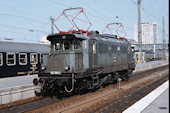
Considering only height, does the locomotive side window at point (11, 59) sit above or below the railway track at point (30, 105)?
above

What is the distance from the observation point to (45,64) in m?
11.1

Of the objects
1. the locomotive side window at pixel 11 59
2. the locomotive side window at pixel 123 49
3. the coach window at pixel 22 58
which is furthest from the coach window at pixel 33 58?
the locomotive side window at pixel 123 49

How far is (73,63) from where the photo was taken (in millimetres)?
10234

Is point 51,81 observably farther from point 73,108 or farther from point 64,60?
point 73,108

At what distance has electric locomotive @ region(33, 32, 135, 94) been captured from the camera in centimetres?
1020

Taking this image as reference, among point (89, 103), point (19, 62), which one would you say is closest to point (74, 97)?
point (89, 103)

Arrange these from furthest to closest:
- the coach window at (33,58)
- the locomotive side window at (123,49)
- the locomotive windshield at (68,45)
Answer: the coach window at (33,58), the locomotive side window at (123,49), the locomotive windshield at (68,45)

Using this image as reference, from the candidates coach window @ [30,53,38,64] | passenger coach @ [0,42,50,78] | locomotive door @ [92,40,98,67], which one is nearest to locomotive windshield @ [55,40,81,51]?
locomotive door @ [92,40,98,67]

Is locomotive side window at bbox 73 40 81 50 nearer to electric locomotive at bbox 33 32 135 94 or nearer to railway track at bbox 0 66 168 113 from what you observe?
electric locomotive at bbox 33 32 135 94

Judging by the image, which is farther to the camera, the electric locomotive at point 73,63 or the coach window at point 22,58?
the coach window at point 22,58

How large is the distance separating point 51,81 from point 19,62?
9.37 m

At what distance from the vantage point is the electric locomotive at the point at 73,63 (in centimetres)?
1020

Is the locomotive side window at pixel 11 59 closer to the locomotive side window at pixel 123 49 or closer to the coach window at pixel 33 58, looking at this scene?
the coach window at pixel 33 58

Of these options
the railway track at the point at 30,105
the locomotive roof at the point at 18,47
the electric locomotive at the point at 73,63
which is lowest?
the railway track at the point at 30,105
